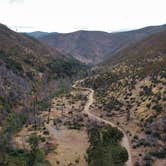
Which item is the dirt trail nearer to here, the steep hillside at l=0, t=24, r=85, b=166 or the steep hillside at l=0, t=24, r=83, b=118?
the steep hillside at l=0, t=24, r=85, b=166

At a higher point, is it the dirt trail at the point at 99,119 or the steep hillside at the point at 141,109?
the steep hillside at the point at 141,109

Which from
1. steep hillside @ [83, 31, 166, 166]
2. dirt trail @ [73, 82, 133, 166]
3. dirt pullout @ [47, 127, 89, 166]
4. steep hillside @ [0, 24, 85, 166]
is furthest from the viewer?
steep hillside @ [83, 31, 166, 166]

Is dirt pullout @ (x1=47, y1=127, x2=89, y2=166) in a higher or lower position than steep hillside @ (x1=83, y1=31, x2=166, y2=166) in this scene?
lower

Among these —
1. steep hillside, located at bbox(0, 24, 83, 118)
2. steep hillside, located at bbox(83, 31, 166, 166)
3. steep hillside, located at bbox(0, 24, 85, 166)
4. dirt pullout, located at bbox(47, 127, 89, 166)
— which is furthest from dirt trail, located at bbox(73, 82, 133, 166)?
steep hillside, located at bbox(0, 24, 83, 118)

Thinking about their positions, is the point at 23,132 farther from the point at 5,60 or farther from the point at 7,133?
the point at 5,60

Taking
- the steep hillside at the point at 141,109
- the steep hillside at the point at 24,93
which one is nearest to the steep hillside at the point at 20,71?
the steep hillside at the point at 24,93

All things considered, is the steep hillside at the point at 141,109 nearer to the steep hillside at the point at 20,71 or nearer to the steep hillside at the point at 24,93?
the steep hillside at the point at 24,93

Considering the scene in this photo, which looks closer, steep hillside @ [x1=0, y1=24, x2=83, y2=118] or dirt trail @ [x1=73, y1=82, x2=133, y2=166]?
dirt trail @ [x1=73, y1=82, x2=133, y2=166]

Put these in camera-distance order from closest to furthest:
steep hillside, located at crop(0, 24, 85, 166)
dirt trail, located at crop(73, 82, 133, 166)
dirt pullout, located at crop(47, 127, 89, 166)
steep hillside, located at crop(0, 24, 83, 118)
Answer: dirt pullout, located at crop(47, 127, 89, 166)
steep hillside, located at crop(0, 24, 85, 166)
dirt trail, located at crop(73, 82, 133, 166)
steep hillside, located at crop(0, 24, 83, 118)

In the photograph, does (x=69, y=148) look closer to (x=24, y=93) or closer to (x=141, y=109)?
(x=141, y=109)

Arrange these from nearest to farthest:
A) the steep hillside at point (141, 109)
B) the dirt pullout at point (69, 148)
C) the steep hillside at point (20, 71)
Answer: the dirt pullout at point (69, 148) < the steep hillside at point (141, 109) < the steep hillside at point (20, 71)

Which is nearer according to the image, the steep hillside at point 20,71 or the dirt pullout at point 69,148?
the dirt pullout at point 69,148
